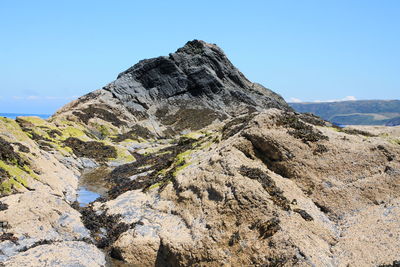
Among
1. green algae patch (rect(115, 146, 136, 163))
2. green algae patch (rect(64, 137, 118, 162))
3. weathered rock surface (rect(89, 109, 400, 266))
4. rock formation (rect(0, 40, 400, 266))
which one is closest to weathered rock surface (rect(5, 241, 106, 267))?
rock formation (rect(0, 40, 400, 266))

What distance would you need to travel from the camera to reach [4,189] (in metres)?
19.6

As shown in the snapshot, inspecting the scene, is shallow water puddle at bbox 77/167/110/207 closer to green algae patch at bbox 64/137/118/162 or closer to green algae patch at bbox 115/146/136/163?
green algae patch at bbox 64/137/118/162

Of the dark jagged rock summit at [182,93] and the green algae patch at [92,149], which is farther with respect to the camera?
the dark jagged rock summit at [182,93]

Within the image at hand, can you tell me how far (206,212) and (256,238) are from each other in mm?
2886

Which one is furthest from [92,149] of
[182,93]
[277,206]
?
[182,93]

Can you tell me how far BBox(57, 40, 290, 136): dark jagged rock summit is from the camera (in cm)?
9794

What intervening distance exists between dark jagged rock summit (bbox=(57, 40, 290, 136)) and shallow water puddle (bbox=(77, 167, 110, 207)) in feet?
163

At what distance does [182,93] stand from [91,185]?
90.9m

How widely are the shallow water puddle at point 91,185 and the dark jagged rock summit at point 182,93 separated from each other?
49.6 meters

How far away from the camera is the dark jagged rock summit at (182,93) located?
321ft

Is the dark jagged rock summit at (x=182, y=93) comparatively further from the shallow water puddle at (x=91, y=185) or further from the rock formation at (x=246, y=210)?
the rock formation at (x=246, y=210)

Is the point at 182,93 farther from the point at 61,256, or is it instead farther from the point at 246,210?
the point at 61,256

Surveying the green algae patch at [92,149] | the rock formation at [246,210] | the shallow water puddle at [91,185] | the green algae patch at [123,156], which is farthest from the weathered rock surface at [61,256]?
the green algae patch at [123,156]

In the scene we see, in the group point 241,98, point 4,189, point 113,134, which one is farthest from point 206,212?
point 241,98
